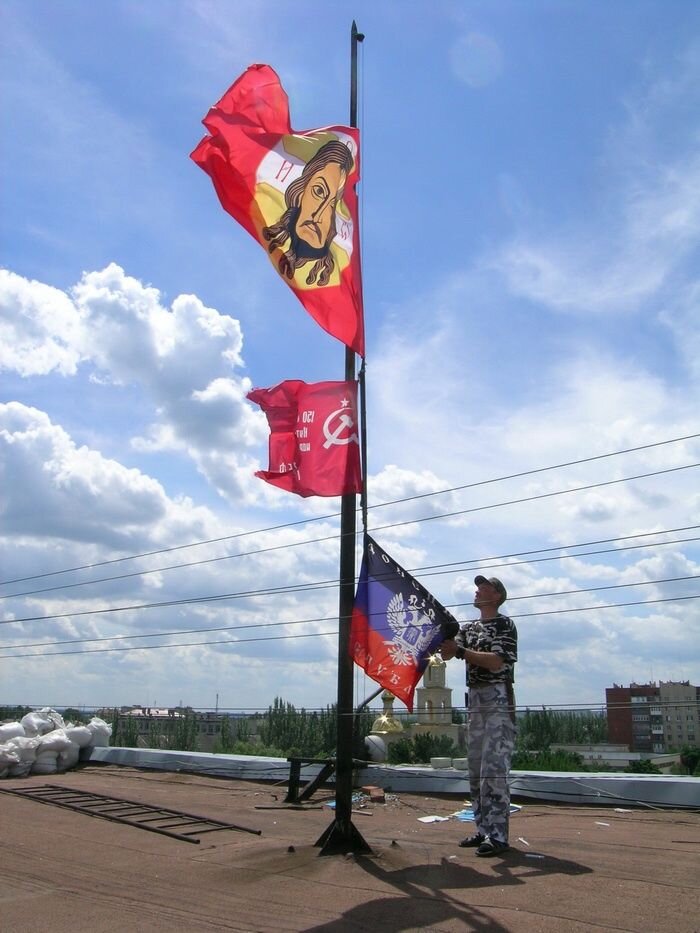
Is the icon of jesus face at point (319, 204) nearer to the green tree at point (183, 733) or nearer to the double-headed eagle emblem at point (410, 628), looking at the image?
the double-headed eagle emblem at point (410, 628)

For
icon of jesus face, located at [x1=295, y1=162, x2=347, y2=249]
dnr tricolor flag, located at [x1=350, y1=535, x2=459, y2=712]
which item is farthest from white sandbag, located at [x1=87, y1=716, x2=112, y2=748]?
icon of jesus face, located at [x1=295, y1=162, x2=347, y2=249]

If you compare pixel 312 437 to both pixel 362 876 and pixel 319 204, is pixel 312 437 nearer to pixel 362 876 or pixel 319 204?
pixel 319 204

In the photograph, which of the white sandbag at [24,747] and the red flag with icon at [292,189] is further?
the white sandbag at [24,747]

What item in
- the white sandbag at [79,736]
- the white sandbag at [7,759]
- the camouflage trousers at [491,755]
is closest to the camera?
the camouflage trousers at [491,755]

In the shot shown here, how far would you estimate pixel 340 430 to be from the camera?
713 centimetres

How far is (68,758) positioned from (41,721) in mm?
1148

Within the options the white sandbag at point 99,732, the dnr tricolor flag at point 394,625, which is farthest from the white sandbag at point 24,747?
the dnr tricolor flag at point 394,625

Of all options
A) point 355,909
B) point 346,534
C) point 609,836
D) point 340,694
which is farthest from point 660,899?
point 346,534

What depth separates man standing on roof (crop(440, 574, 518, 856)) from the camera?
6.06 meters

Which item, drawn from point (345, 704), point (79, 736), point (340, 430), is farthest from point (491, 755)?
point (79, 736)

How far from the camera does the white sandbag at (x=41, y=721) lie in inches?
553

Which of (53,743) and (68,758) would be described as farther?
(68,758)

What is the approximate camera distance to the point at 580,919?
166 inches

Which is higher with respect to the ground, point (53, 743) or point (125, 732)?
point (53, 743)
